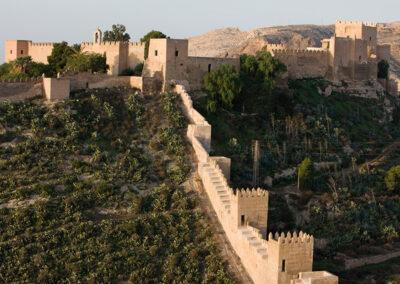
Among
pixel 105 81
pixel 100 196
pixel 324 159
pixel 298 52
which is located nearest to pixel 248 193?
pixel 100 196

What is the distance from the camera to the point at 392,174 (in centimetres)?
4103

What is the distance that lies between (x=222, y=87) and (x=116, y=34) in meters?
10.4

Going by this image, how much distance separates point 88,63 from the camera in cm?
4438

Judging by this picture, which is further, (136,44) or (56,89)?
(136,44)

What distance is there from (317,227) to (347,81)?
16.6 m

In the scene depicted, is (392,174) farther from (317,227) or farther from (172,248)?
(172,248)

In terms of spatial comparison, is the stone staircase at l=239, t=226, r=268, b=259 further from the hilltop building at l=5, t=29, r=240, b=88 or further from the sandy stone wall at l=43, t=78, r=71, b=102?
the hilltop building at l=5, t=29, r=240, b=88

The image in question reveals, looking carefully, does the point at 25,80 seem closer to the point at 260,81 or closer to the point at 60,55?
the point at 60,55

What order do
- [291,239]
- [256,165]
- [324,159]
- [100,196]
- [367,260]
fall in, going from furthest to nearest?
[324,159]
[256,165]
[367,260]
[100,196]
[291,239]

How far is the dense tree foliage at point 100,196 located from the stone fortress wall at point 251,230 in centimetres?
82

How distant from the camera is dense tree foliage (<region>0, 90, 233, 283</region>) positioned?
3186 centimetres

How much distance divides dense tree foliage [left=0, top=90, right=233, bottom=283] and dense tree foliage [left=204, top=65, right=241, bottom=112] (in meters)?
2.21

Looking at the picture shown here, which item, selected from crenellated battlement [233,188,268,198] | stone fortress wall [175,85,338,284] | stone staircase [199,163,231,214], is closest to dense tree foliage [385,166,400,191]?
stone fortress wall [175,85,338,284]

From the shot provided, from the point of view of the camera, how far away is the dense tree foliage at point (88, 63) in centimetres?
4397
